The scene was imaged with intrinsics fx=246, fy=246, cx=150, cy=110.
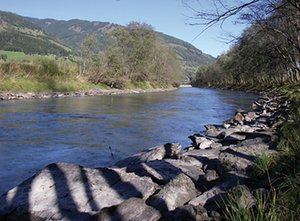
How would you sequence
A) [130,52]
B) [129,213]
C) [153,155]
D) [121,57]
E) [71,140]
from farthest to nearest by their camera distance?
[130,52] < [121,57] < [71,140] < [153,155] < [129,213]

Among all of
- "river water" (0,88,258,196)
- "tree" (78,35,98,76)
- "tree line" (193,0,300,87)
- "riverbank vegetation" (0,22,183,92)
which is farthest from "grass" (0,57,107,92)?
"tree line" (193,0,300,87)

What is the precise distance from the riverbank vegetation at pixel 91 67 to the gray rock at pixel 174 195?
2270cm

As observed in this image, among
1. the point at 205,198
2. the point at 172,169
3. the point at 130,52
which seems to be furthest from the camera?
the point at 130,52

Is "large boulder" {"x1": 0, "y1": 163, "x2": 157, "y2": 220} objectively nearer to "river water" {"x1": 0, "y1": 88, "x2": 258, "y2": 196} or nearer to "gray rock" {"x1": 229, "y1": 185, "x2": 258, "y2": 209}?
"river water" {"x1": 0, "y1": 88, "x2": 258, "y2": 196}

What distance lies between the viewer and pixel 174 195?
3.24 m

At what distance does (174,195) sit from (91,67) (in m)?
36.2

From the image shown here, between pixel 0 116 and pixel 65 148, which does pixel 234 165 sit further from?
pixel 0 116

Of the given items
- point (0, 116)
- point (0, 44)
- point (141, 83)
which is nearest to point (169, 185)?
point (0, 116)

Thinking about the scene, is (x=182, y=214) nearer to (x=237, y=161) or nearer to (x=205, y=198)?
(x=205, y=198)

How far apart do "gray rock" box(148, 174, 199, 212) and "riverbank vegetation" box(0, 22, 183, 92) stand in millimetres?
22695

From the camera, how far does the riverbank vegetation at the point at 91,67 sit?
25.3 m

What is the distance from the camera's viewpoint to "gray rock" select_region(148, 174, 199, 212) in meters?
3.08

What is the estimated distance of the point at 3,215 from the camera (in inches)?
112

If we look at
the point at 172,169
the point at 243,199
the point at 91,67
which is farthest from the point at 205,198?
the point at 91,67
